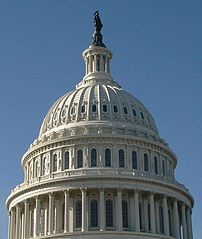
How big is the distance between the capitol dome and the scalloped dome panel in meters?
0.15

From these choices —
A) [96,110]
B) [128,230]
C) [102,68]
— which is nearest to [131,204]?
[128,230]

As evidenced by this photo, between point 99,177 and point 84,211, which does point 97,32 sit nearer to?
point 99,177

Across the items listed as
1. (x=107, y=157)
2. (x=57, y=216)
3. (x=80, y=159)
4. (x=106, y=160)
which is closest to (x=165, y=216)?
(x=106, y=160)

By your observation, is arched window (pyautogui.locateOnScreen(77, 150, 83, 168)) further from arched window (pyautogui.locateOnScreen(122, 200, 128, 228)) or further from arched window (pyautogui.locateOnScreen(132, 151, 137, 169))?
arched window (pyautogui.locateOnScreen(122, 200, 128, 228))

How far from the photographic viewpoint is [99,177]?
88.7 metres

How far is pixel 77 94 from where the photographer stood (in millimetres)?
103375

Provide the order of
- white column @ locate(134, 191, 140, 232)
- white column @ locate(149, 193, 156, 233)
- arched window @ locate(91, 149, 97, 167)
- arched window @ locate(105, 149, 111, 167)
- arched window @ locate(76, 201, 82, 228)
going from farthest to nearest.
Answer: arched window @ locate(105, 149, 111, 167) → arched window @ locate(91, 149, 97, 167) → white column @ locate(149, 193, 156, 233) → arched window @ locate(76, 201, 82, 228) → white column @ locate(134, 191, 140, 232)

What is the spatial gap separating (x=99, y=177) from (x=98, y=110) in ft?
46.9

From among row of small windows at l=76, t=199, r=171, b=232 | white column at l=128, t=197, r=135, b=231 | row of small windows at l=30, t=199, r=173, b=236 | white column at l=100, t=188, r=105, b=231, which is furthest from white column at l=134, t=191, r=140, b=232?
white column at l=100, t=188, r=105, b=231

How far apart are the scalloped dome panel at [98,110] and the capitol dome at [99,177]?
0.50 ft

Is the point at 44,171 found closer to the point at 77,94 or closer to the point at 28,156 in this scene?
the point at 28,156

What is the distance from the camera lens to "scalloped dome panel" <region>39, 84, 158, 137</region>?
9925 cm

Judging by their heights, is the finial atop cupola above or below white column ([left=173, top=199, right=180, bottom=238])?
above

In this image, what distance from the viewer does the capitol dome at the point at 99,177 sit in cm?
8850
